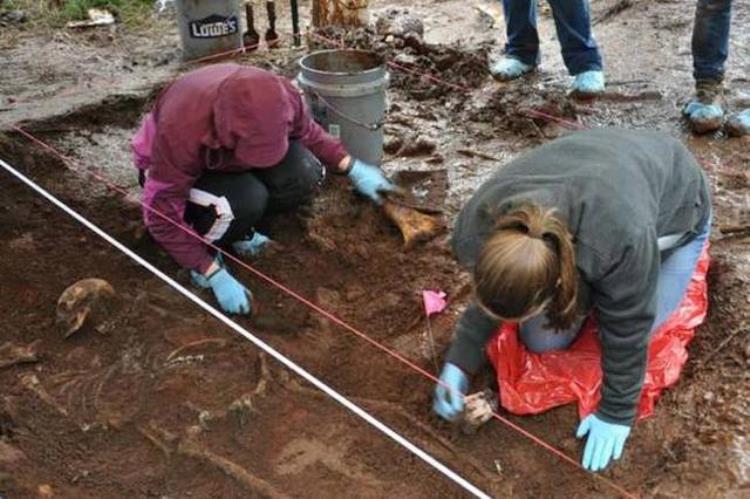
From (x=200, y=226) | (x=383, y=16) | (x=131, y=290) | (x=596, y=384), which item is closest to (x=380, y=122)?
(x=200, y=226)

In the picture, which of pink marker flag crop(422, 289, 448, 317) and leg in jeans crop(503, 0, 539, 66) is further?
leg in jeans crop(503, 0, 539, 66)

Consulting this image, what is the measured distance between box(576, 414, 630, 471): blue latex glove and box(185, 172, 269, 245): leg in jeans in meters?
1.40

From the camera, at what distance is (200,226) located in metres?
2.94

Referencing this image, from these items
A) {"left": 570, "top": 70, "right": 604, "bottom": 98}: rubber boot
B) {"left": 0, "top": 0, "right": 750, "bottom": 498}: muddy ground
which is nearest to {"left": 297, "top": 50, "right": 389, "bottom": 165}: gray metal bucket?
{"left": 0, "top": 0, "right": 750, "bottom": 498}: muddy ground

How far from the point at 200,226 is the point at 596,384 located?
1480 mm

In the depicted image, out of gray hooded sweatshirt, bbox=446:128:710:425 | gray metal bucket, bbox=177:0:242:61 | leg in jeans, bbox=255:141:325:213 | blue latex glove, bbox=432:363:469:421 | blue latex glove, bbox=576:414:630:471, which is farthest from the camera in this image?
gray metal bucket, bbox=177:0:242:61

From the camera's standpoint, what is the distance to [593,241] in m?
1.87


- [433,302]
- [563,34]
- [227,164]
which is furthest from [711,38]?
[227,164]

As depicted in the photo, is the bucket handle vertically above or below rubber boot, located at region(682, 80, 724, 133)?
above

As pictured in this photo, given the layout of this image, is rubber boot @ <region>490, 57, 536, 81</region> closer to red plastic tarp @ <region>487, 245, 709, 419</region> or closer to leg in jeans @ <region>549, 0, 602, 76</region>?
leg in jeans @ <region>549, 0, 602, 76</region>

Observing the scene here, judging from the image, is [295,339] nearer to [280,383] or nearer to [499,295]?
[280,383]

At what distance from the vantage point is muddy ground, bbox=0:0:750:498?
229 centimetres

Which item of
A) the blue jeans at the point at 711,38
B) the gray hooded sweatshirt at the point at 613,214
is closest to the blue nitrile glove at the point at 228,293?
the gray hooded sweatshirt at the point at 613,214

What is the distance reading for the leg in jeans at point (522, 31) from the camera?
4.35 meters
